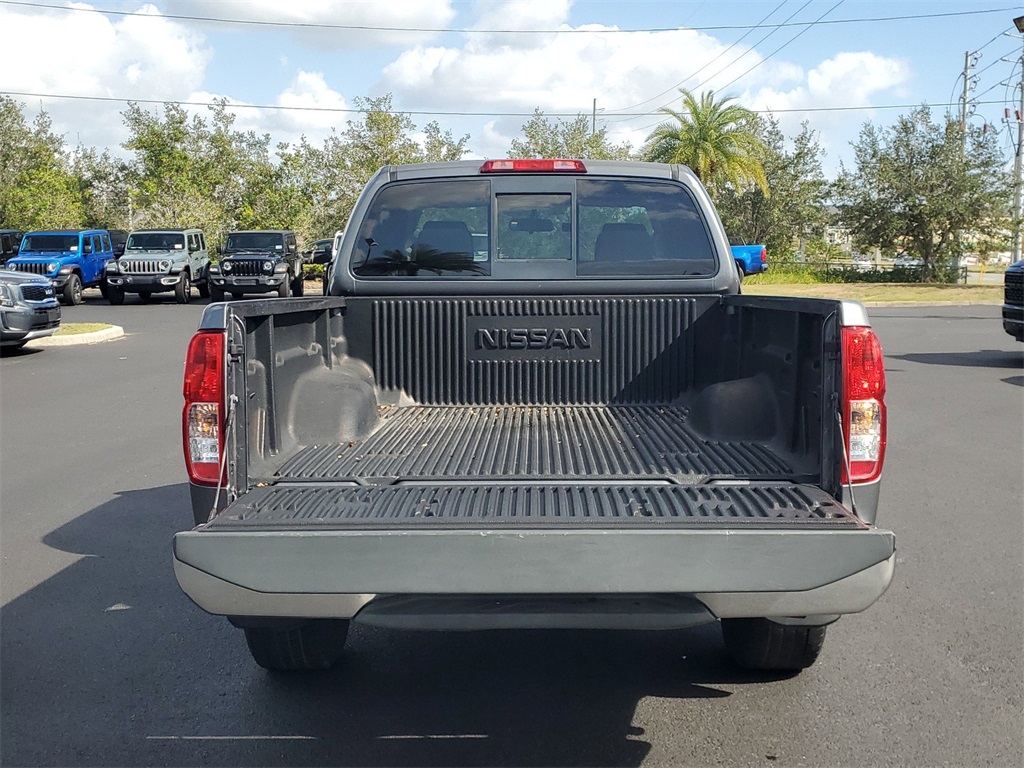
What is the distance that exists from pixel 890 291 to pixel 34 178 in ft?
110

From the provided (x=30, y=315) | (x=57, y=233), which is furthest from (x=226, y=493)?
(x=57, y=233)

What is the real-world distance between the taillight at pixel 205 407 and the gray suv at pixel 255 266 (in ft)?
79.6

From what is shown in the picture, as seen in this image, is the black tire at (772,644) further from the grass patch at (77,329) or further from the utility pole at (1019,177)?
the utility pole at (1019,177)

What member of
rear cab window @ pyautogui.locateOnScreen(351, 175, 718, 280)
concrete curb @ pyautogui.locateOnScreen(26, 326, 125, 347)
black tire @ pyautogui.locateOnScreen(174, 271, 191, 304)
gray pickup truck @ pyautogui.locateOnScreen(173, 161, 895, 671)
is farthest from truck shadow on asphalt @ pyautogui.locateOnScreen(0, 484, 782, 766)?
black tire @ pyautogui.locateOnScreen(174, 271, 191, 304)

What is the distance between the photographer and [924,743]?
348 centimetres

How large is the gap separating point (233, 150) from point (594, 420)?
41.8 m

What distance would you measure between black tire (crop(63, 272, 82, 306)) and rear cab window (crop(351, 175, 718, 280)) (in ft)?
82.3

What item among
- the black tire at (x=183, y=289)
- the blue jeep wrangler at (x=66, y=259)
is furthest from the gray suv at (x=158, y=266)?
the blue jeep wrangler at (x=66, y=259)

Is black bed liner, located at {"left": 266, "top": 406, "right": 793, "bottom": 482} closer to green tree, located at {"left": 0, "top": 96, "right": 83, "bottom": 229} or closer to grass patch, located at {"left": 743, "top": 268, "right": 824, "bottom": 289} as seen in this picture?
grass patch, located at {"left": 743, "top": 268, "right": 824, "bottom": 289}

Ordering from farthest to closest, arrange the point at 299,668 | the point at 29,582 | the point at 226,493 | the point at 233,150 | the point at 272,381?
1. the point at 233,150
2. the point at 29,582
3. the point at 299,668
4. the point at 272,381
5. the point at 226,493

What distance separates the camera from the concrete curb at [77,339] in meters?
17.4

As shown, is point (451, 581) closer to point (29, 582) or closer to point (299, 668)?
point (299, 668)

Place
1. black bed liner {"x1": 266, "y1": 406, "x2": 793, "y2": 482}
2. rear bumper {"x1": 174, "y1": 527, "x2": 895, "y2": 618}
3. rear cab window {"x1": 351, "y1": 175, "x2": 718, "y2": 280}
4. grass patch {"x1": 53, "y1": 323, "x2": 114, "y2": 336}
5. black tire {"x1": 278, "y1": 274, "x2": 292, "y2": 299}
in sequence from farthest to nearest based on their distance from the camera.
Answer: black tire {"x1": 278, "y1": 274, "x2": 292, "y2": 299} → grass patch {"x1": 53, "y1": 323, "x2": 114, "y2": 336} → rear cab window {"x1": 351, "y1": 175, "x2": 718, "y2": 280} → black bed liner {"x1": 266, "y1": 406, "x2": 793, "y2": 482} → rear bumper {"x1": 174, "y1": 527, "x2": 895, "y2": 618}

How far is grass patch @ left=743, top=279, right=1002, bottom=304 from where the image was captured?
1226 inches
